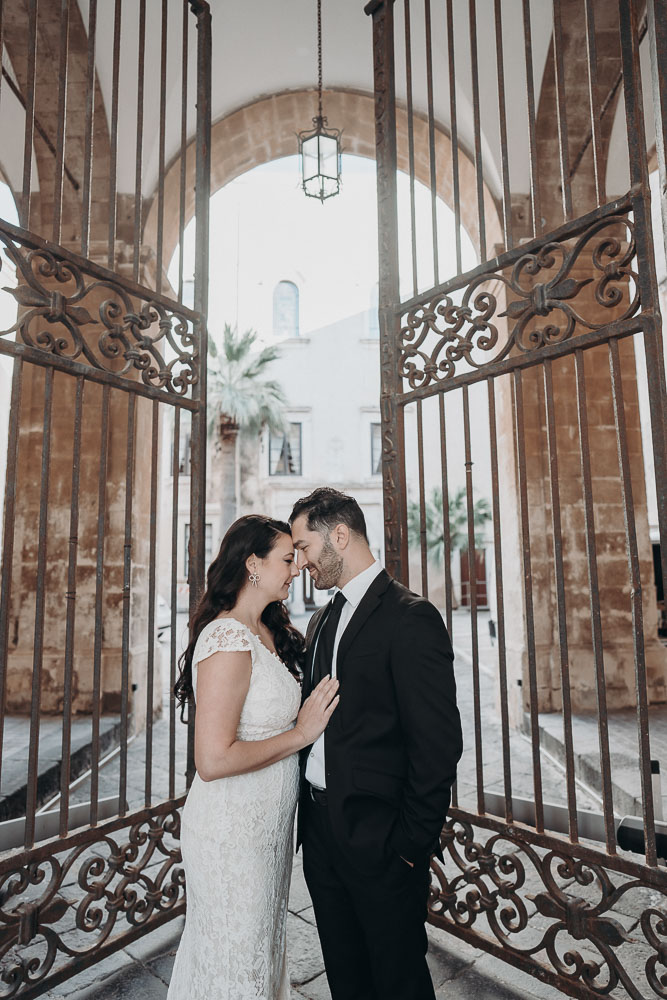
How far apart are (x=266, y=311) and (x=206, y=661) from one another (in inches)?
1189

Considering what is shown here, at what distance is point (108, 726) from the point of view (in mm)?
6316

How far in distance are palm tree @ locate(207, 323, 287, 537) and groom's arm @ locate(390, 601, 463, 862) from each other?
1703 centimetres

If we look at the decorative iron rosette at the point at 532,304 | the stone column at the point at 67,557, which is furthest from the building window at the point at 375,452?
the decorative iron rosette at the point at 532,304

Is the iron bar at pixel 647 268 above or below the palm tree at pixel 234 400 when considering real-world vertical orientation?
below

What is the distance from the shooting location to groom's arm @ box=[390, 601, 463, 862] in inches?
80.8

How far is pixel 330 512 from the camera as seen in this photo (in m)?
2.56

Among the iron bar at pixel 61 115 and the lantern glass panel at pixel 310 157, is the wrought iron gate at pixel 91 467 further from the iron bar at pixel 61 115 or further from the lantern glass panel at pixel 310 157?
the lantern glass panel at pixel 310 157

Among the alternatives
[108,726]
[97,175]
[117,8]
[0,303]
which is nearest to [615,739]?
[108,726]

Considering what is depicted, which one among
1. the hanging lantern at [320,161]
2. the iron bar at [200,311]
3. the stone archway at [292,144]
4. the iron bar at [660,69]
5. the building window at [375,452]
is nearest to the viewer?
the iron bar at [660,69]

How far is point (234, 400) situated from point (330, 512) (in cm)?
1826

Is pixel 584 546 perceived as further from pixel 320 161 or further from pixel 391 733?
pixel 391 733

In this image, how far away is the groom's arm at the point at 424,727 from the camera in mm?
2053

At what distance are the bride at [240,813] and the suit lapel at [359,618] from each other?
0.12 m

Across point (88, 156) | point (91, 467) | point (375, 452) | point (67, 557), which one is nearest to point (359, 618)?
point (88, 156)
